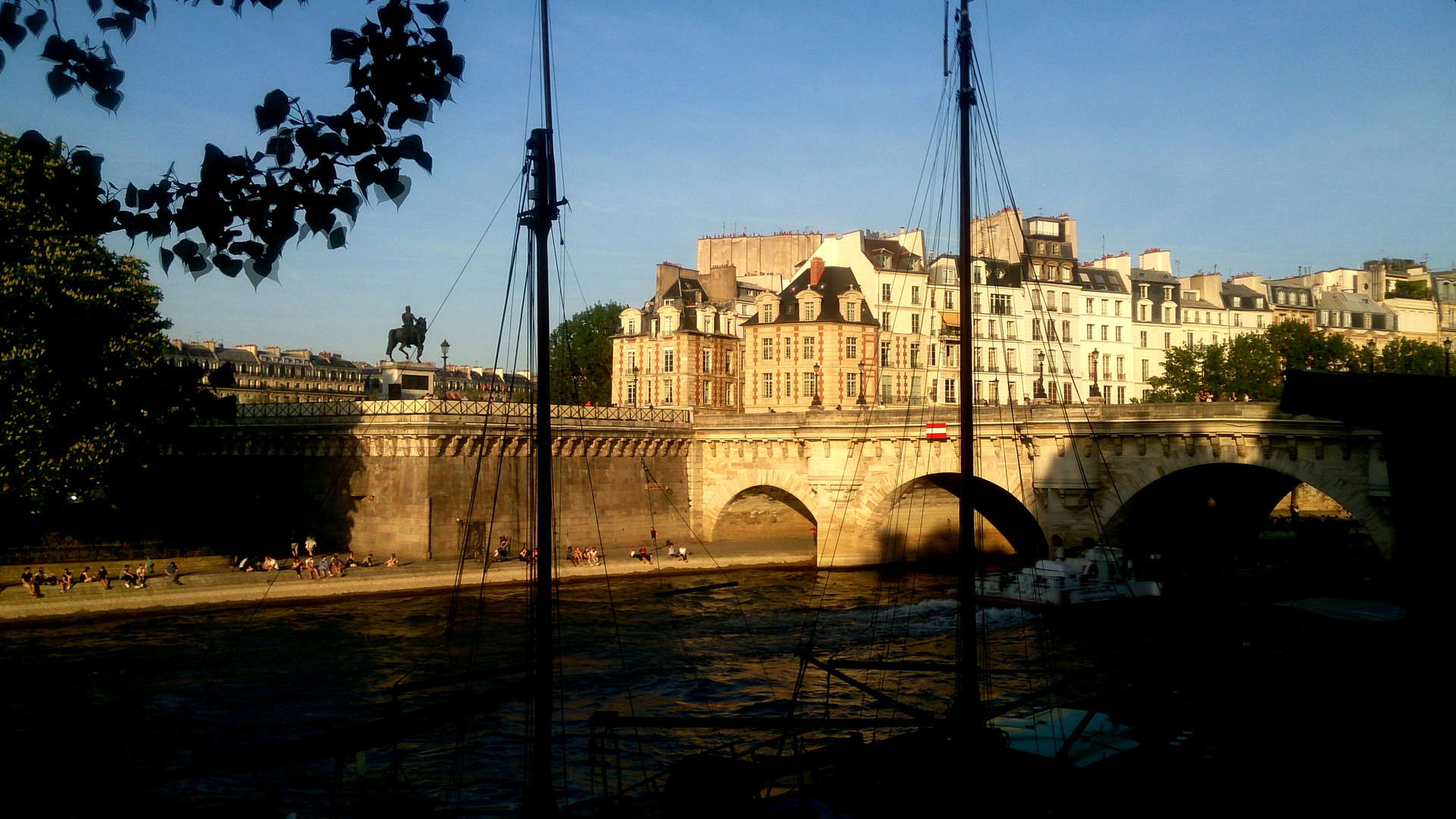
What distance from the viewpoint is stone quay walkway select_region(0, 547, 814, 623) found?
100ft

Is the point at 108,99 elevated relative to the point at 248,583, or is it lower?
elevated

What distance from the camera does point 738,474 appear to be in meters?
47.3

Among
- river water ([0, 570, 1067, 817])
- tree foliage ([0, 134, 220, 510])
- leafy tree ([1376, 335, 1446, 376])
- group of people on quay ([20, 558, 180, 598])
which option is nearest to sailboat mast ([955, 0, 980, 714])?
river water ([0, 570, 1067, 817])

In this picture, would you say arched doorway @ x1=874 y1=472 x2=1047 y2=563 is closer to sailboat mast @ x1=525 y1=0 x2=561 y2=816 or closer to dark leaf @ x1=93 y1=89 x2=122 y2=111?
sailboat mast @ x1=525 y1=0 x2=561 y2=816

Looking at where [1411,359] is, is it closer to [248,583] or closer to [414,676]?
[414,676]

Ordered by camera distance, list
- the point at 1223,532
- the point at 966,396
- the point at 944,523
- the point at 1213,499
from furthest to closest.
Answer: the point at 944,523
the point at 1223,532
the point at 1213,499
the point at 966,396

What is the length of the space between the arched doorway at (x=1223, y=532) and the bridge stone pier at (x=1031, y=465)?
0.20 metres

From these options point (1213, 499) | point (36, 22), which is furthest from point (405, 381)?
point (36, 22)

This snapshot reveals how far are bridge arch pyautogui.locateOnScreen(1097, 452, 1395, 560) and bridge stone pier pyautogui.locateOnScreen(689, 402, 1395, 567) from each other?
61mm

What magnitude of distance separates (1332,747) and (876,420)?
29.0 meters

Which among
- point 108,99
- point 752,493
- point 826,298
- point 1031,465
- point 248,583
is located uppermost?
point 826,298

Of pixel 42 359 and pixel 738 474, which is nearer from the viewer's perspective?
pixel 42 359

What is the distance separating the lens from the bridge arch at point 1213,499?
29.7 meters

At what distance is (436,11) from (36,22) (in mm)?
2050
